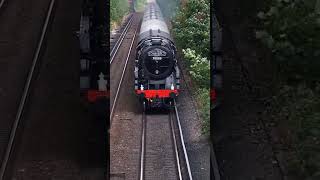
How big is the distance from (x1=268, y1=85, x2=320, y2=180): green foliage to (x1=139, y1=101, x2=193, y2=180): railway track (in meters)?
8.36

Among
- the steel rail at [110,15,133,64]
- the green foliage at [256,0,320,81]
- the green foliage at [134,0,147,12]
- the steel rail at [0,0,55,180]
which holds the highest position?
the green foliage at [256,0,320,81]

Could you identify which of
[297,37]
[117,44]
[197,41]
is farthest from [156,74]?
[117,44]

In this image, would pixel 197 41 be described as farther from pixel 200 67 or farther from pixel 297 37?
pixel 297 37

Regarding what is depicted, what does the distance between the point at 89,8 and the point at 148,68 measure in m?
8.41

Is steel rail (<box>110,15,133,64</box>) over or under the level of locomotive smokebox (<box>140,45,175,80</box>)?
under

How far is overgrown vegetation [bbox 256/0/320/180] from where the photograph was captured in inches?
321

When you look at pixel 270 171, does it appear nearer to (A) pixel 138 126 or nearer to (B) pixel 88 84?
(B) pixel 88 84

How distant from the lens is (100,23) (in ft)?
56.7

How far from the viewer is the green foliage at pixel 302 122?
7352 mm

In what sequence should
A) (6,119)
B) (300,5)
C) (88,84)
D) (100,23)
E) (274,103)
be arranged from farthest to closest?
(100,23), (88,84), (6,119), (274,103), (300,5)

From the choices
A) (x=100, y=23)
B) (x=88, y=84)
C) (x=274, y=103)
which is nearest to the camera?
(x=274, y=103)

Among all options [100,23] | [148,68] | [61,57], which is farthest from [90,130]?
[148,68]

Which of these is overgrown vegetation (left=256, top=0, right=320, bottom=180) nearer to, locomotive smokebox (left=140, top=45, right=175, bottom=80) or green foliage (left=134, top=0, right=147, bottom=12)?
locomotive smokebox (left=140, top=45, right=175, bottom=80)

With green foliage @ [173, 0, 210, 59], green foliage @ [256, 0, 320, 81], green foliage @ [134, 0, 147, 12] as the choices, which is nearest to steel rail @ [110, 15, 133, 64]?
green foliage @ [173, 0, 210, 59]
